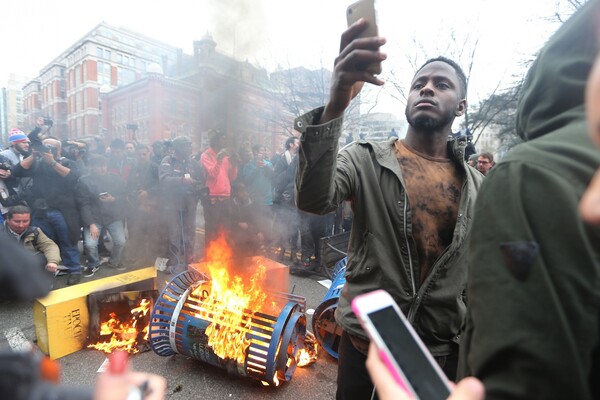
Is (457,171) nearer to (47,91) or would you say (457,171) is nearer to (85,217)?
(85,217)

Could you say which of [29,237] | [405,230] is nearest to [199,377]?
[405,230]

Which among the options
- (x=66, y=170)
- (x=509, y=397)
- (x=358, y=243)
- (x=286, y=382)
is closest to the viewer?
Result: (x=509, y=397)

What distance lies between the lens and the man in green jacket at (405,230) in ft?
5.67

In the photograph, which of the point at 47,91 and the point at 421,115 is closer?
the point at 421,115

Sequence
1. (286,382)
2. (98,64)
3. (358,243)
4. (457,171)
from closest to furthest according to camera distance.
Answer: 1. (358,243)
2. (457,171)
3. (286,382)
4. (98,64)

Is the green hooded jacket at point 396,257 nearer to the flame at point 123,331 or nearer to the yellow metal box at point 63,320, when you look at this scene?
the flame at point 123,331

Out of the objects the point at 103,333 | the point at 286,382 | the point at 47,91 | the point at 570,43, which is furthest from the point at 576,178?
the point at 47,91

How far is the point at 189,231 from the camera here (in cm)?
655

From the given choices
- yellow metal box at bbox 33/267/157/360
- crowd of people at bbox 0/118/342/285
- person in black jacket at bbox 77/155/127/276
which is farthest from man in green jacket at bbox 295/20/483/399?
person in black jacket at bbox 77/155/127/276

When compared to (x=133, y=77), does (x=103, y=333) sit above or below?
below

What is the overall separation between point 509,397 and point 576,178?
442 mm

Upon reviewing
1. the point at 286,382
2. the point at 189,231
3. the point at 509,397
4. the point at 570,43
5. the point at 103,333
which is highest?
the point at 570,43

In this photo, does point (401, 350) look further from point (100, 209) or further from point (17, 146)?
point (17, 146)

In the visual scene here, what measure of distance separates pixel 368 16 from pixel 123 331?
4.00 metres
